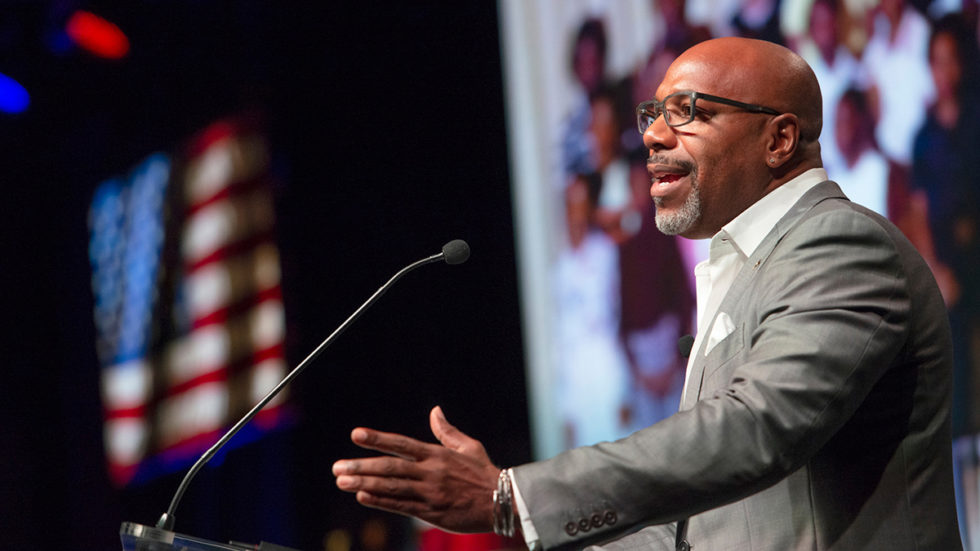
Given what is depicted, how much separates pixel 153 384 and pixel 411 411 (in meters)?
1.60

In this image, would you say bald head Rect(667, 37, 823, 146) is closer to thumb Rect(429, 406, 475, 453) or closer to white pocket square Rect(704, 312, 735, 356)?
white pocket square Rect(704, 312, 735, 356)

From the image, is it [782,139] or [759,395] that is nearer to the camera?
[759,395]

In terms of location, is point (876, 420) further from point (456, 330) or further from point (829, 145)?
point (456, 330)

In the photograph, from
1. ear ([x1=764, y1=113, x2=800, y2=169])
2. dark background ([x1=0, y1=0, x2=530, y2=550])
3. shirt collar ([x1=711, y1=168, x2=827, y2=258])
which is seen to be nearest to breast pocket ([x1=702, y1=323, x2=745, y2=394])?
shirt collar ([x1=711, y1=168, x2=827, y2=258])

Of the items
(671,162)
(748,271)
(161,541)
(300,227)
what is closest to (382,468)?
(161,541)

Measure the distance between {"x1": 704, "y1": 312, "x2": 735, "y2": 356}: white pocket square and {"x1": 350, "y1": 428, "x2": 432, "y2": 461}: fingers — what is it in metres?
0.59

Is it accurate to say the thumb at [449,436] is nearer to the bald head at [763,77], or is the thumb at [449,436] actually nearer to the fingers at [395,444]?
the fingers at [395,444]

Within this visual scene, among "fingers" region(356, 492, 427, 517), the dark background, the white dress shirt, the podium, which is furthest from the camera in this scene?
the dark background

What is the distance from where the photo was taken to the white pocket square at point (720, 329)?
1.55 m

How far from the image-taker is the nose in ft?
6.21

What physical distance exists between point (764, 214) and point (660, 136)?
267 millimetres

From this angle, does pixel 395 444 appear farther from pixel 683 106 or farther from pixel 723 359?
pixel 683 106

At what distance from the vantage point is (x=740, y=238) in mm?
1749

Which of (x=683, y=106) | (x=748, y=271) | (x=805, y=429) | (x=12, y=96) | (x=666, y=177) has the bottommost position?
(x=805, y=429)
